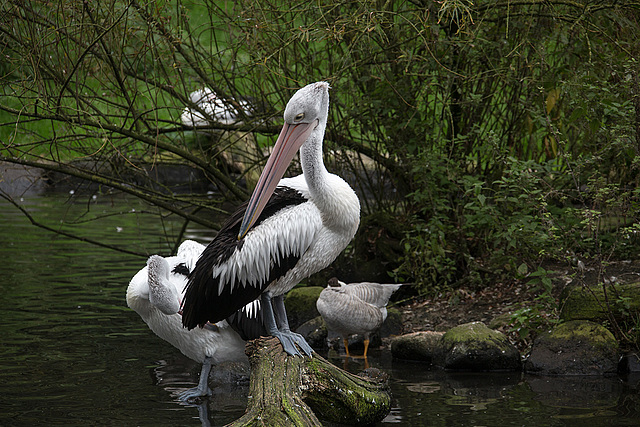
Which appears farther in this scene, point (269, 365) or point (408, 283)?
point (408, 283)

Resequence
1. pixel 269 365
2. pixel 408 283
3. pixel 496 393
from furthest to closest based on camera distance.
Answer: pixel 408 283
pixel 496 393
pixel 269 365

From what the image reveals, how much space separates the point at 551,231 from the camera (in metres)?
5.71

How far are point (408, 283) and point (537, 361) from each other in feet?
5.73

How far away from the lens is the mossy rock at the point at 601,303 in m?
5.90

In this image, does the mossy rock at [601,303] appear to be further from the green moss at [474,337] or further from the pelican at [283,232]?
the pelican at [283,232]

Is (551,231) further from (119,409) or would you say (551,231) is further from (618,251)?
(119,409)

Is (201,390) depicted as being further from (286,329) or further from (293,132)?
(293,132)

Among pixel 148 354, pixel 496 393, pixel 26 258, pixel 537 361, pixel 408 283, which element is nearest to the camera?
pixel 496 393

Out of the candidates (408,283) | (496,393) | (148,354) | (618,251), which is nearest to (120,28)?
(148,354)

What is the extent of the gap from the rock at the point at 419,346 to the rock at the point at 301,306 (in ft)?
3.58

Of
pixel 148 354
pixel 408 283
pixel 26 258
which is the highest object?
pixel 26 258

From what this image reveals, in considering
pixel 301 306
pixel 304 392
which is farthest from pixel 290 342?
pixel 301 306

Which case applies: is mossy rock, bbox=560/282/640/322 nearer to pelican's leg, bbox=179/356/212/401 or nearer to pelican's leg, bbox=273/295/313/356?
pelican's leg, bbox=273/295/313/356

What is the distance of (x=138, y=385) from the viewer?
5.57 metres
